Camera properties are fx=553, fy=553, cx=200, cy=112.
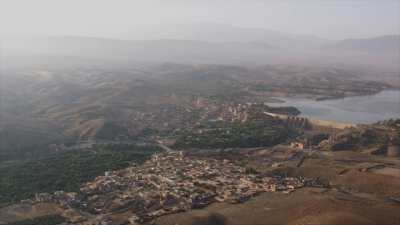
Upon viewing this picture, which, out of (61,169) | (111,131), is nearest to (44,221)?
(61,169)

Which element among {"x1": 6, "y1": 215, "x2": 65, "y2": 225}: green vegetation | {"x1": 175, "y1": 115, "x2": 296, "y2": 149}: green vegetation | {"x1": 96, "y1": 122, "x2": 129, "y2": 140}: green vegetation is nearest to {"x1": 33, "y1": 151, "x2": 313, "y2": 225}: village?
{"x1": 6, "y1": 215, "x2": 65, "y2": 225}: green vegetation

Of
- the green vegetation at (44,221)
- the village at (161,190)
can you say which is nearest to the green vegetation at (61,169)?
the village at (161,190)

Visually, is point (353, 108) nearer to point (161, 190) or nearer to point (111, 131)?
point (111, 131)

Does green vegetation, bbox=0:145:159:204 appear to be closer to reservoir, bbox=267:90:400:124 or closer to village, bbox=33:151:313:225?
village, bbox=33:151:313:225

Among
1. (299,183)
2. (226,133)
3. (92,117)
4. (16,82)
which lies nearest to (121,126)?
(92,117)

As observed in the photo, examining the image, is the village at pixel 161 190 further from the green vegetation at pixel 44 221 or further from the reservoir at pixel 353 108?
the reservoir at pixel 353 108
